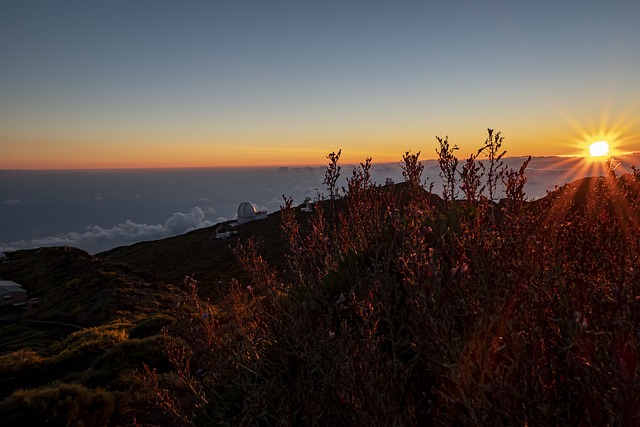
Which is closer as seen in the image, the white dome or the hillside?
the hillside

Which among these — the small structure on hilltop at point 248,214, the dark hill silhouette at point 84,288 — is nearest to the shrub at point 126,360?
the dark hill silhouette at point 84,288

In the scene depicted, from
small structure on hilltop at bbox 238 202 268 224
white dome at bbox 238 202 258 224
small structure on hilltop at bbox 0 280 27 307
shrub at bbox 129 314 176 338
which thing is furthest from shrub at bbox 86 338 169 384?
white dome at bbox 238 202 258 224

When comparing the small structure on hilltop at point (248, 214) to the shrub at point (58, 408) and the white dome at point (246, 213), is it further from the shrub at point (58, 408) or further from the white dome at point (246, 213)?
the shrub at point (58, 408)

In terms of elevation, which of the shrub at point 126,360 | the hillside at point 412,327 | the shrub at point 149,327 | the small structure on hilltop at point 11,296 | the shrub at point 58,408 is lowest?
the small structure on hilltop at point 11,296

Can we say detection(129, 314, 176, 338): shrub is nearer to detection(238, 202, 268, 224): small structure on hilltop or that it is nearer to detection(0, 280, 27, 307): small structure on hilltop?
detection(0, 280, 27, 307): small structure on hilltop

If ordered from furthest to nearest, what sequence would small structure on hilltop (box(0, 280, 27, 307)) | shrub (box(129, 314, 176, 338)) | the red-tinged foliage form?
small structure on hilltop (box(0, 280, 27, 307)) → shrub (box(129, 314, 176, 338)) → the red-tinged foliage

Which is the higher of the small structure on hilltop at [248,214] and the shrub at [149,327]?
the shrub at [149,327]

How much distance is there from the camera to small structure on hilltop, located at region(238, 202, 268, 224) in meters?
85.8

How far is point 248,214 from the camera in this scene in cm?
8669

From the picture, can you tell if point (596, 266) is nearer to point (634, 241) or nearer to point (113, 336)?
point (634, 241)

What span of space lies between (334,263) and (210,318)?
4.95ft

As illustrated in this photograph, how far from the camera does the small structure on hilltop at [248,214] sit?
85.8 metres

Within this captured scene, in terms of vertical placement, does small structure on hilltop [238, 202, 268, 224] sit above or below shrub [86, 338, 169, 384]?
below

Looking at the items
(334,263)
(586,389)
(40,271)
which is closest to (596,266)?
(586,389)
